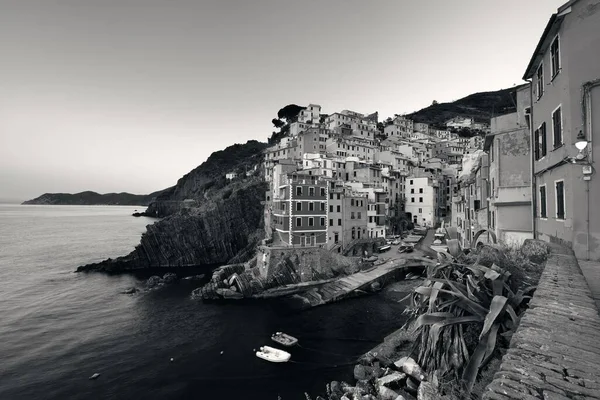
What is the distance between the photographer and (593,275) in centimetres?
887

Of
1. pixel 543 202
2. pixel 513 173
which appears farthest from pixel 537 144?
pixel 513 173

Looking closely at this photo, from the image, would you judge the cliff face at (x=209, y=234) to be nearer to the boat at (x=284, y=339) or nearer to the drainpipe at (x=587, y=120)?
the boat at (x=284, y=339)

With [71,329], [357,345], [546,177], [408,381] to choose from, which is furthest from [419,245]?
[71,329]

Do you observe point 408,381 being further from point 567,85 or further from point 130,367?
point 130,367

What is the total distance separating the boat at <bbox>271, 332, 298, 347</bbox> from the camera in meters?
26.9

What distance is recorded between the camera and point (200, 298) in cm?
4191

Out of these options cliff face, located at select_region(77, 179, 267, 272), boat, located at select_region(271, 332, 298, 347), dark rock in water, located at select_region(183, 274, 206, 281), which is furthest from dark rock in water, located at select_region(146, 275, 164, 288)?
boat, located at select_region(271, 332, 298, 347)

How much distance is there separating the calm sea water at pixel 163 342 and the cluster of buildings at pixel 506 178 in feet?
48.8

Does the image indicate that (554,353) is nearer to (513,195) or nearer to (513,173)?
(513,195)

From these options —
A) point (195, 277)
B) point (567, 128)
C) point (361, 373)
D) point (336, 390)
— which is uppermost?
point (567, 128)

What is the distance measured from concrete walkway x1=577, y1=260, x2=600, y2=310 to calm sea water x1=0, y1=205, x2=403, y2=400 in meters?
17.2

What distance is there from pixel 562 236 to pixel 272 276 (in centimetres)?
3474

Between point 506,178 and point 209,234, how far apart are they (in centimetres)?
6025

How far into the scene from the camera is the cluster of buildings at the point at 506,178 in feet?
36.6
